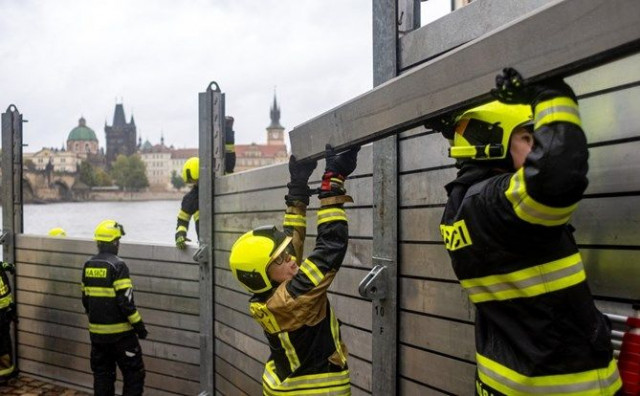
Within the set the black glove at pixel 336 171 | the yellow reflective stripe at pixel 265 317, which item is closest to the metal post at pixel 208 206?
the yellow reflective stripe at pixel 265 317

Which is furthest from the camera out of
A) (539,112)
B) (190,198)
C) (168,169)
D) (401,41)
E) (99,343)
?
(168,169)

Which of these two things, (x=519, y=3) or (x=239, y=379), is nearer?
(x=519, y=3)

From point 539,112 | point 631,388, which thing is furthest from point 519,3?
point 631,388

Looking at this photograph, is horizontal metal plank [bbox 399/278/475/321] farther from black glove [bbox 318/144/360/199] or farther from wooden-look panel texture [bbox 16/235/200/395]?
wooden-look panel texture [bbox 16/235/200/395]

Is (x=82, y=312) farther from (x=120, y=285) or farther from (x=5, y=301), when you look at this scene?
(x=120, y=285)

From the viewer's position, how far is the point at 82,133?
129250 millimetres

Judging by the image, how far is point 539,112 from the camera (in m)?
1.66

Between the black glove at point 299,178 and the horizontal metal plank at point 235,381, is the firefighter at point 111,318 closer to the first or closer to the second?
the horizontal metal plank at point 235,381

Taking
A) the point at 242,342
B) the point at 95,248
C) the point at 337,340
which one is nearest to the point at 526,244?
the point at 337,340

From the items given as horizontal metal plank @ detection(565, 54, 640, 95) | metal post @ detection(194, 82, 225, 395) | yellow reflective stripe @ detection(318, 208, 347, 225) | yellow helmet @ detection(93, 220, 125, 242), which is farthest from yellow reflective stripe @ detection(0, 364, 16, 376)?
horizontal metal plank @ detection(565, 54, 640, 95)

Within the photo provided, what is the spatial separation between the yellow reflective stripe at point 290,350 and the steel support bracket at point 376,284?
58 centimetres

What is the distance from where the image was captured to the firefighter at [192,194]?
7016mm

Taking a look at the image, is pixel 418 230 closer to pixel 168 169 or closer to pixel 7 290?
Answer: pixel 7 290

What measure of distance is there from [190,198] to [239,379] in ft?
9.32
